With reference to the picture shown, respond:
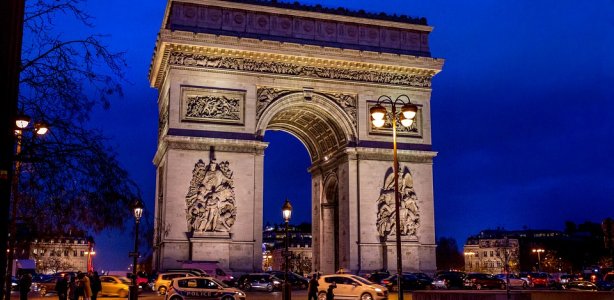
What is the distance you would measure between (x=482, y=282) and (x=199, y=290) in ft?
71.2

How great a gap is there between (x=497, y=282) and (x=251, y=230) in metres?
15.3

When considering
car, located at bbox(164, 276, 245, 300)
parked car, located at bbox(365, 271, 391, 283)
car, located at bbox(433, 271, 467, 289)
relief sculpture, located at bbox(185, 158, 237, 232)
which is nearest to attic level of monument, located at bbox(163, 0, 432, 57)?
relief sculpture, located at bbox(185, 158, 237, 232)

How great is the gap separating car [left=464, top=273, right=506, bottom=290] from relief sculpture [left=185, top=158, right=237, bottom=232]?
14.9 metres

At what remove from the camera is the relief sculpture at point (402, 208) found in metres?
39.8

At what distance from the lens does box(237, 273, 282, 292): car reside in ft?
117

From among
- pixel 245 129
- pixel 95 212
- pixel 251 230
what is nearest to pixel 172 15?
Result: pixel 245 129

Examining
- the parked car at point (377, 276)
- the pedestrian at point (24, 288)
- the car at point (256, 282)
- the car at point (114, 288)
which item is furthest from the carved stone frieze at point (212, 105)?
the pedestrian at point (24, 288)

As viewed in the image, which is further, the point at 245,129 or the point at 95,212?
the point at 245,129

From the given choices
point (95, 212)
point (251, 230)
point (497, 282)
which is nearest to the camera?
point (95, 212)

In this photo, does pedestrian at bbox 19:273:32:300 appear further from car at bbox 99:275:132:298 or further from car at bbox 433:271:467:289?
car at bbox 433:271:467:289

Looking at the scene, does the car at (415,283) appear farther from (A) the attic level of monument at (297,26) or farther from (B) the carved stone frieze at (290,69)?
(A) the attic level of monument at (297,26)

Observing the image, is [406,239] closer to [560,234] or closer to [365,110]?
[365,110]

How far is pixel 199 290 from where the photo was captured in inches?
961

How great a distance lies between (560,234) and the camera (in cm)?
15012
